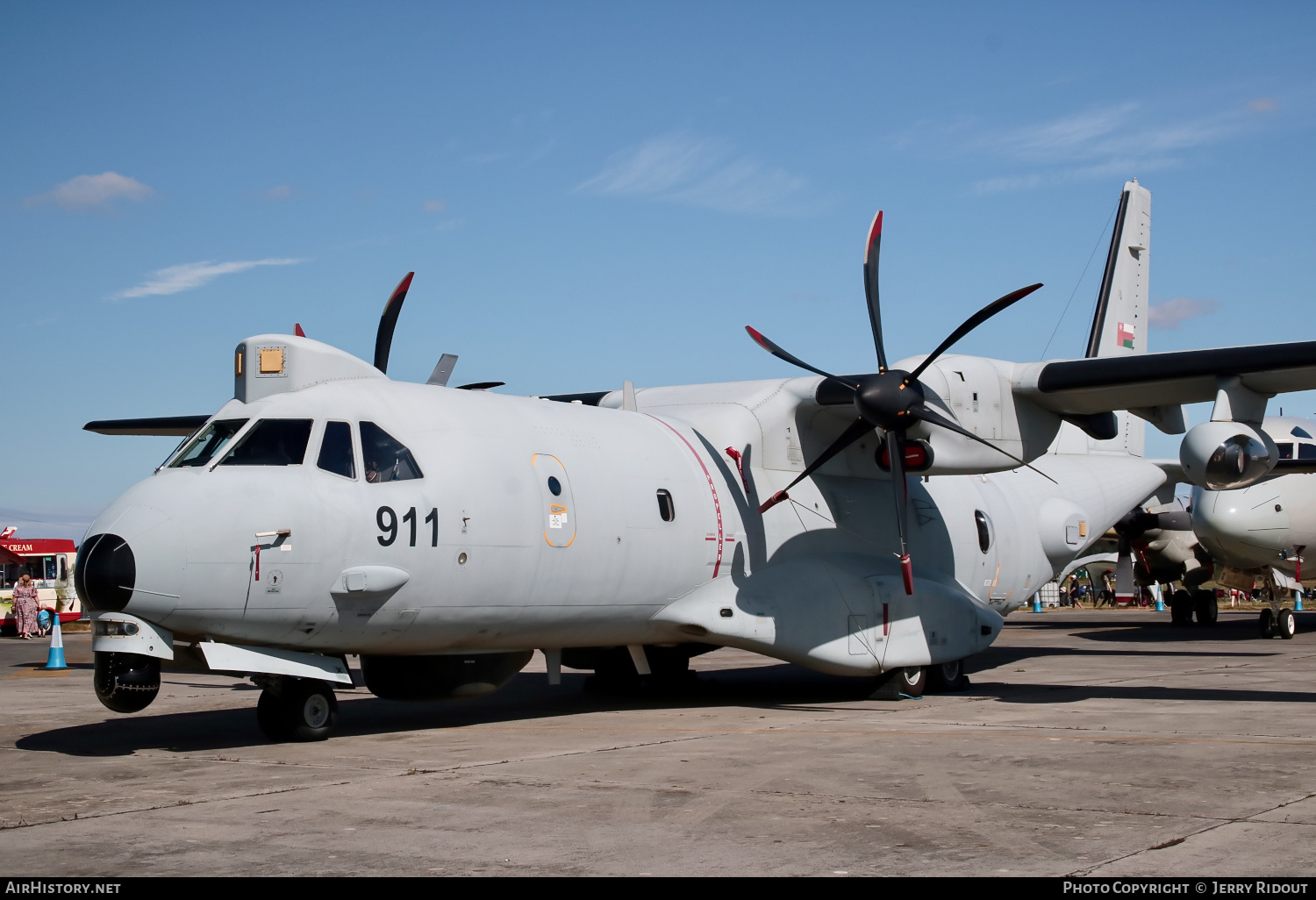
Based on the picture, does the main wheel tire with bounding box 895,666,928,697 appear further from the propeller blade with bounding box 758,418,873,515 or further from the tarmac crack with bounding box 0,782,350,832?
the tarmac crack with bounding box 0,782,350,832

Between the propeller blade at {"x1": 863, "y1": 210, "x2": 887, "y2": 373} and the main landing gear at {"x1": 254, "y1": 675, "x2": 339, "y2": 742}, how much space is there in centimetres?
690

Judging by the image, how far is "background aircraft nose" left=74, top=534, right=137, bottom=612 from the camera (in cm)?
915

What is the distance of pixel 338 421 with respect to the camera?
34.7ft

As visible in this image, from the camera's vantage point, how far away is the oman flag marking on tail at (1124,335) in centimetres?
2114

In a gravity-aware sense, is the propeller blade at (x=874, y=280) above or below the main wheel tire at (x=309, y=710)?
above

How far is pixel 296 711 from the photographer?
34.9 feet

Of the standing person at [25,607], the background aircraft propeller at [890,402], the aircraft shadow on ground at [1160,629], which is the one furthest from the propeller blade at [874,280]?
the standing person at [25,607]

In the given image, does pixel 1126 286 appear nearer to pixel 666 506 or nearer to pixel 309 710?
pixel 666 506

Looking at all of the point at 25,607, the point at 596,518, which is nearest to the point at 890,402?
the point at 596,518

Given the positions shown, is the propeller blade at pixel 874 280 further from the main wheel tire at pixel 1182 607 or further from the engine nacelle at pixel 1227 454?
the main wheel tire at pixel 1182 607

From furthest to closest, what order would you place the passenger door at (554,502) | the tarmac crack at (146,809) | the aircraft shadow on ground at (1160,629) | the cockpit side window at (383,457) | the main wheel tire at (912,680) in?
the aircraft shadow on ground at (1160,629)
the main wheel tire at (912,680)
the passenger door at (554,502)
the cockpit side window at (383,457)
the tarmac crack at (146,809)

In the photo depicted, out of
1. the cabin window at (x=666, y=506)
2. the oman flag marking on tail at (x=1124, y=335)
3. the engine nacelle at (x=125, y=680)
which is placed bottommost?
the engine nacelle at (x=125, y=680)

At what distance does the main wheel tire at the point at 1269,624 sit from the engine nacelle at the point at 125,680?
844 inches
